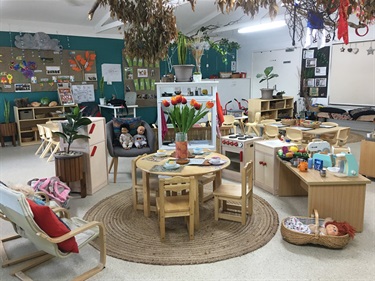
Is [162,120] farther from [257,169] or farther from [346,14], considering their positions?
[346,14]

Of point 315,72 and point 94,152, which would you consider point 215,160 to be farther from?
point 315,72

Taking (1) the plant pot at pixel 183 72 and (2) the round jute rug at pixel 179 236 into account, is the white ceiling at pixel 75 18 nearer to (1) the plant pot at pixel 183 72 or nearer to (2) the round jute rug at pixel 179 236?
(1) the plant pot at pixel 183 72

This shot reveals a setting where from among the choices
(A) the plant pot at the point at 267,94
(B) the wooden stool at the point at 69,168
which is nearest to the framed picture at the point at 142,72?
(A) the plant pot at the point at 267,94

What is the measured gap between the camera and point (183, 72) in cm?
490

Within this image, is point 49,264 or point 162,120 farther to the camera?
point 162,120

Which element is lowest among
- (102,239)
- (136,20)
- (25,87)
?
(102,239)

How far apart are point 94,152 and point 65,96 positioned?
14.9 feet

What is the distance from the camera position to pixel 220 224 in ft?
10.9

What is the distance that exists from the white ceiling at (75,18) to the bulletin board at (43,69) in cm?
54

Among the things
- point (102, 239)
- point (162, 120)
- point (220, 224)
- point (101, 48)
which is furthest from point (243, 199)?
point (101, 48)

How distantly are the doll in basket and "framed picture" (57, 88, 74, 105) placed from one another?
265 inches

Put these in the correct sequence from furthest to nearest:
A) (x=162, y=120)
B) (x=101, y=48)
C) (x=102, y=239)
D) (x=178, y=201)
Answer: (x=101, y=48)
(x=162, y=120)
(x=178, y=201)
(x=102, y=239)

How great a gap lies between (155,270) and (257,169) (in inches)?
88.9

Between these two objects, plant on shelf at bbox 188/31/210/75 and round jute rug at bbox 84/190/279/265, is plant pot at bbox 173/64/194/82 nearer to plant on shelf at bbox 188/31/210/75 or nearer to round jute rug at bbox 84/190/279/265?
plant on shelf at bbox 188/31/210/75
